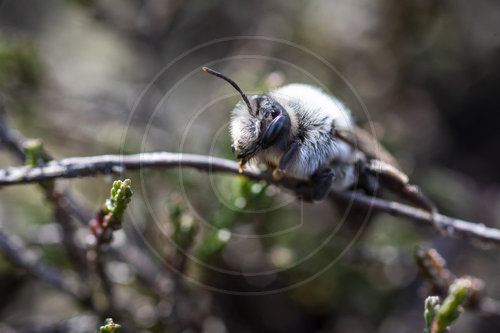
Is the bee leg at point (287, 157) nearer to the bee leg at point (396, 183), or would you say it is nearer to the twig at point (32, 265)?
the bee leg at point (396, 183)

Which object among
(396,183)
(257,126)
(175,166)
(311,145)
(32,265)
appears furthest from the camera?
(32,265)

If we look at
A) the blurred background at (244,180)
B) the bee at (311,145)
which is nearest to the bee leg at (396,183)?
the bee at (311,145)

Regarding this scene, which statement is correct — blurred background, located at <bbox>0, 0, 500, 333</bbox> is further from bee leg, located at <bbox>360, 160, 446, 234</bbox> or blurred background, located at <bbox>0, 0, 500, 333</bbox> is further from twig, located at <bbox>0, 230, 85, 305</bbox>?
bee leg, located at <bbox>360, 160, 446, 234</bbox>

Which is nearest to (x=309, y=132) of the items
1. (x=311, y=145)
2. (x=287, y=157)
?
(x=311, y=145)

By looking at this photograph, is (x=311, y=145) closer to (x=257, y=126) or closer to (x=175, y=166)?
(x=257, y=126)

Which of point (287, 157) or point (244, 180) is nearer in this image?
point (287, 157)

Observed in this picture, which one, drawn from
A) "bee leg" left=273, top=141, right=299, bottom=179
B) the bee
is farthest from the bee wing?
"bee leg" left=273, top=141, right=299, bottom=179
